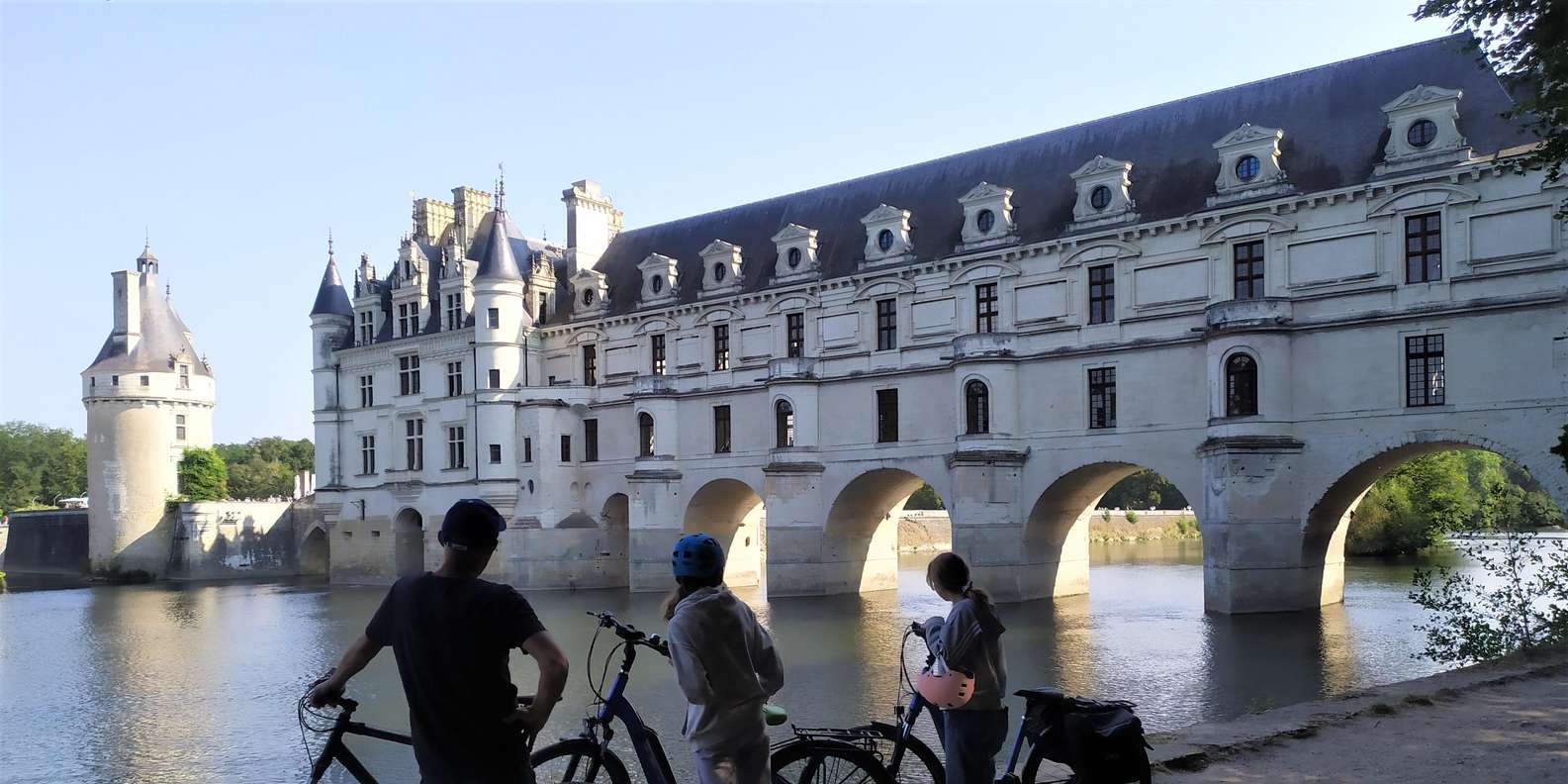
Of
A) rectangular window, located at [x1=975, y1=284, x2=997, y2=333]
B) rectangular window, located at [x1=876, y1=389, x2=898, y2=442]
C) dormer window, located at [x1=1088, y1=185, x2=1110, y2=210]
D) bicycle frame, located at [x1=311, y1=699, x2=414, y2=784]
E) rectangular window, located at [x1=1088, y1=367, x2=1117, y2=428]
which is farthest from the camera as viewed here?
rectangular window, located at [x1=876, y1=389, x2=898, y2=442]

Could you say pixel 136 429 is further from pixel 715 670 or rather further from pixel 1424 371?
pixel 715 670

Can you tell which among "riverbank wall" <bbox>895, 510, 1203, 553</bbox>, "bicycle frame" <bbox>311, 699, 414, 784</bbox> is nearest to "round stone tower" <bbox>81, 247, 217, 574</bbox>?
"riverbank wall" <bbox>895, 510, 1203, 553</bbox>

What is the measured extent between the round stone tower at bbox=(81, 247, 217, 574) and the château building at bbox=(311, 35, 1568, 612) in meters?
10.6

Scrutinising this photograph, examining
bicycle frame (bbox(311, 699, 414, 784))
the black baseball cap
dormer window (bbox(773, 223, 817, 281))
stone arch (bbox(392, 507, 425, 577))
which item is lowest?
stone arch (bbox(392, 507, 425, 577))

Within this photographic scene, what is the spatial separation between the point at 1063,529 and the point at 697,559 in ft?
88.7

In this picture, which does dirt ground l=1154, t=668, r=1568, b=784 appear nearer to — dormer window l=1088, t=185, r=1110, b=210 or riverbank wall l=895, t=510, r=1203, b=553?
dormer window l=1088, t=185, r=1110, b=210

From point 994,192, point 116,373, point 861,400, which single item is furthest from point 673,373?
point 116,373

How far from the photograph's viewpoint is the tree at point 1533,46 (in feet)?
40.2

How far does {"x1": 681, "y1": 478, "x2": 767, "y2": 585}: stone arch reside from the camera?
3719 centimetres

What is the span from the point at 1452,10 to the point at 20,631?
33270 mm

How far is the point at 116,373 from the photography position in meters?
51.7

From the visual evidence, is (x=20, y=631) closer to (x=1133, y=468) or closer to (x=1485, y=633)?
(x=1133, y=468)

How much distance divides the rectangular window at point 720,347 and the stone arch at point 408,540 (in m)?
13.4

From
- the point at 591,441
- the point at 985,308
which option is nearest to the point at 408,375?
the point at 591,441
